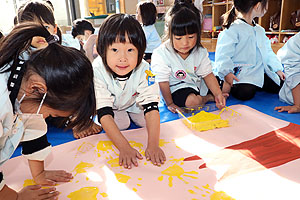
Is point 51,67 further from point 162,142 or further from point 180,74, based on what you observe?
point 180,74

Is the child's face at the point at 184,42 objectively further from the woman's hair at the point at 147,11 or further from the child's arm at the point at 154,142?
the woman's hair at the point at 147,11

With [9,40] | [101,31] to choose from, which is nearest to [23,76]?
[9,40]

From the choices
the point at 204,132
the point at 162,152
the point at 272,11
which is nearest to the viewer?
the point at 162,152

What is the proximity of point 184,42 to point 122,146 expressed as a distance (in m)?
0.60

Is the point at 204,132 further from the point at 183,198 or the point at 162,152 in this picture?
the point at 183,198

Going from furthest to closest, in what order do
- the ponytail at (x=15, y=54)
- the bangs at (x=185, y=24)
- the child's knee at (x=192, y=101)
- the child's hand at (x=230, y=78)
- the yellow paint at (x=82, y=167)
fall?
the child's hand at (x=230, y=78)
the child's knee at (x=192, y=101)
the bangs at (x=185, y=24)
the yellow paint at (x=82, y=167)
the ponytail at (x=15, y=54)

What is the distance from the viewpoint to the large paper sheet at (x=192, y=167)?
63 centimetres

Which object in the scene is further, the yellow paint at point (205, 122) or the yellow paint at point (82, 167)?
the yellow paint at point (205, 122)

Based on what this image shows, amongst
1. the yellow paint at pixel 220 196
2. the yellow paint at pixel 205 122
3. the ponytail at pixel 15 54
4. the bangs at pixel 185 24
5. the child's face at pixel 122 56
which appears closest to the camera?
the ponytail at pixel 15 54

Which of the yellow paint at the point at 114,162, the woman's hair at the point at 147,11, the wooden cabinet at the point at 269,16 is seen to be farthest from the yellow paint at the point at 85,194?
the wooden cabinet at the point at 269,16

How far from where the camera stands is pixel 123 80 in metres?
0.95

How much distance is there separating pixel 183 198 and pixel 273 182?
244 mm

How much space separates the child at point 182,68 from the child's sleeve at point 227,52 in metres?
0.15

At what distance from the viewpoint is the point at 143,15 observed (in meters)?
2.47
